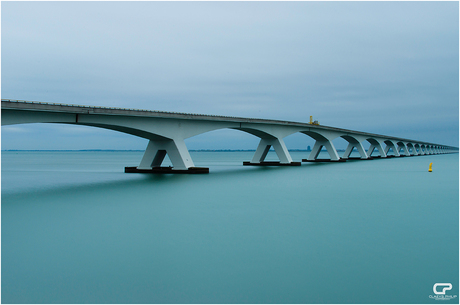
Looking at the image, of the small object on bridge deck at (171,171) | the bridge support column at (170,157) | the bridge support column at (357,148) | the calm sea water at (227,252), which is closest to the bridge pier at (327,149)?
the bridge support column at (357,148)

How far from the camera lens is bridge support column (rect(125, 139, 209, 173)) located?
35.7 m

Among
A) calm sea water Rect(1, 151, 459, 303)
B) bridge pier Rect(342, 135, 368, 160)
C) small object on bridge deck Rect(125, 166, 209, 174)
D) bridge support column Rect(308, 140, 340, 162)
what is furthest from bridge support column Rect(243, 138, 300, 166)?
calm sea water Rect(1, 151, 459, 303)

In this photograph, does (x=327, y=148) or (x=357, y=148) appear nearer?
(x=327, y=148)

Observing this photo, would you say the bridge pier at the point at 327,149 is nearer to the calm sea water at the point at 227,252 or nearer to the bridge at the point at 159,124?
the bridge at the point at 159,124

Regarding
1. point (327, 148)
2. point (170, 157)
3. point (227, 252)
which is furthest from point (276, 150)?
point (227, 252)

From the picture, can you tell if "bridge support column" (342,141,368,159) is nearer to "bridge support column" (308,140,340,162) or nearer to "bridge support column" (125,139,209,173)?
"bridge support column" (308,140,340,162)

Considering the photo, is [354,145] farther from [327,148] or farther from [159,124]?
[159,124]

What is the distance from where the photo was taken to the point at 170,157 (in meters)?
36.6

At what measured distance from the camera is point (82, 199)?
1962 cm

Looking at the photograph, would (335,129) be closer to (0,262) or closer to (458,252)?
(458,252)

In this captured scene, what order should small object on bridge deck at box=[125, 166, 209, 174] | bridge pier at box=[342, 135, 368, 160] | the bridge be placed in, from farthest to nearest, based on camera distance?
1. bridge pier at box=[342, 135, 368, 160]
2. small object on bridge deck at box=[125, 166, 209, 174]
3. the bridge

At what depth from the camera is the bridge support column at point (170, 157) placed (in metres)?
35.7

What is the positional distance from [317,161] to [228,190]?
49131 millimetres

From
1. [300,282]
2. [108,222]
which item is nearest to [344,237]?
[300,282]
